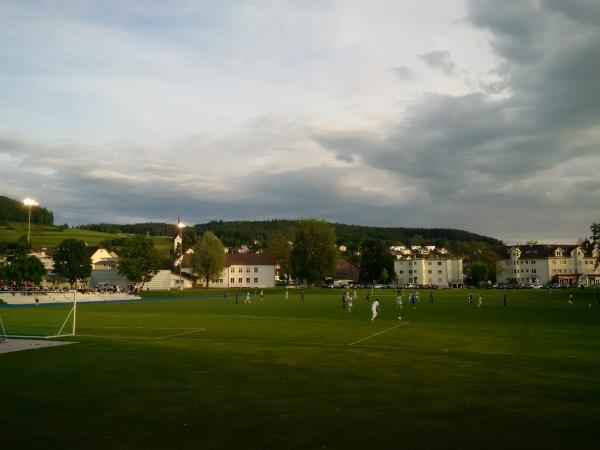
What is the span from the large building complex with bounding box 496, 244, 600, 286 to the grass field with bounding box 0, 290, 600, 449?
150 meters

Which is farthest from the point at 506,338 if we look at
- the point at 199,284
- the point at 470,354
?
the point at 199,284

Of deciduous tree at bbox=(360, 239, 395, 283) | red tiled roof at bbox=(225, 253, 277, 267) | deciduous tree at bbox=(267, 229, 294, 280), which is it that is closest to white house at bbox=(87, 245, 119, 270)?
red tiled roof at bbox=(225, 253, 277, 267)

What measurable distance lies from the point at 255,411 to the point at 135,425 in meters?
2.44

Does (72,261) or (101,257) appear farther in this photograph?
(101,257)

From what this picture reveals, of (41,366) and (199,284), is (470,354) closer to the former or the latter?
(41,366)

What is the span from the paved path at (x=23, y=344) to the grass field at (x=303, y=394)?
1.22m

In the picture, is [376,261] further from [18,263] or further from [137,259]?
[18,263]

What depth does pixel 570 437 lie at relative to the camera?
9047 mm

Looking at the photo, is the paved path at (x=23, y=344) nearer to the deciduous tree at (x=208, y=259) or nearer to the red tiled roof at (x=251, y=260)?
the deciduous tree at (x=208, y=259)

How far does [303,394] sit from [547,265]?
169m

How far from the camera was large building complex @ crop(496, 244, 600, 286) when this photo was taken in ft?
530

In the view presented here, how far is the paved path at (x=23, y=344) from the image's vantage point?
21.8m

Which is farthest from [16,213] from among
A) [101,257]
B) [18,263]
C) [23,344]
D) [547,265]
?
[547,265]

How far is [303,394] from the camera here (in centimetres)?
1266
